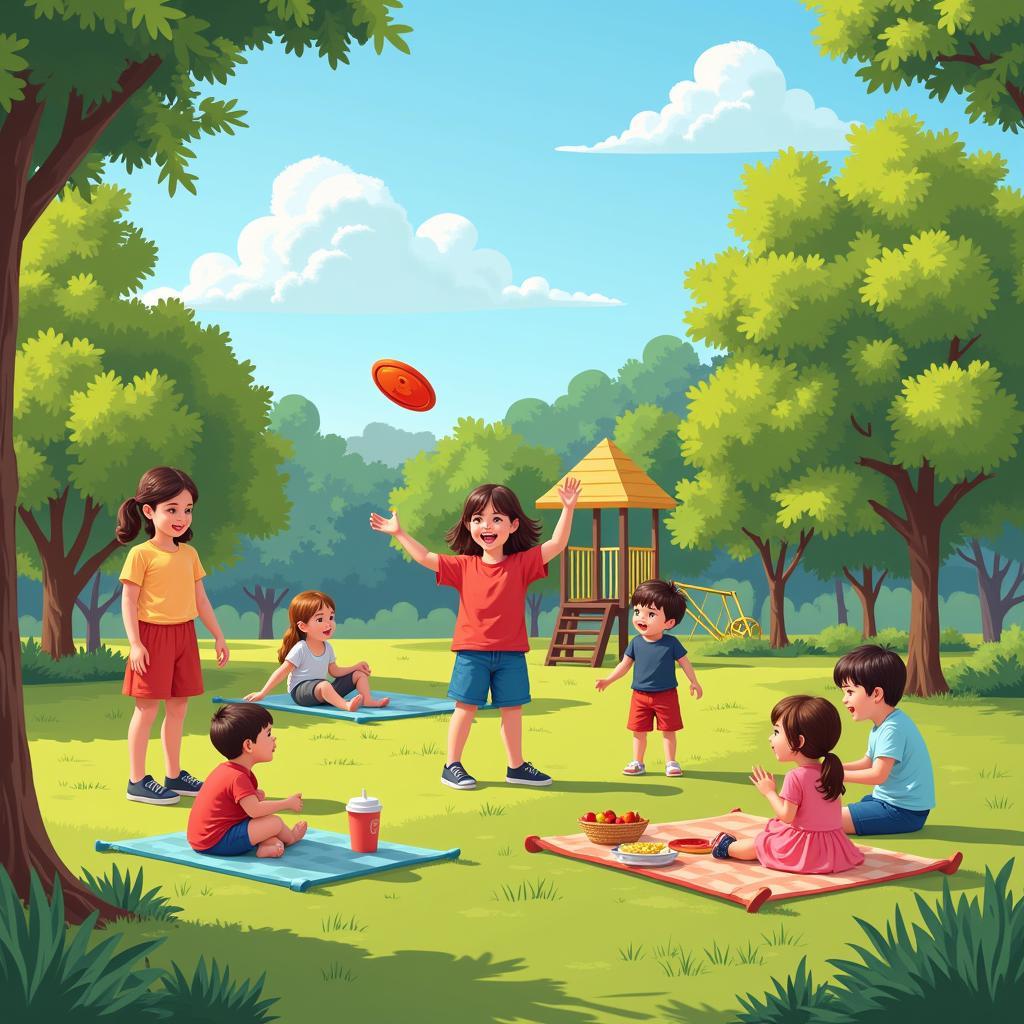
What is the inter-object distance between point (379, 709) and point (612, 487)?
11.9m

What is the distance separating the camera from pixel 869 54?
15844 millimetres

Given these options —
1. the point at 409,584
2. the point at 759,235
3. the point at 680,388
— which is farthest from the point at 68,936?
the point at 680,388

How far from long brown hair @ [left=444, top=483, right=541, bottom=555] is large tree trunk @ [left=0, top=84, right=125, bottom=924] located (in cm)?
468

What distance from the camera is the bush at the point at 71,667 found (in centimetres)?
2348

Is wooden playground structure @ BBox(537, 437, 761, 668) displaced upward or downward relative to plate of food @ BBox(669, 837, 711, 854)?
upward

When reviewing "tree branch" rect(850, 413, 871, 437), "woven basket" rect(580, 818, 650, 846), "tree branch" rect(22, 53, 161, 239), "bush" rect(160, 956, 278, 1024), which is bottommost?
"bush" rect(160, 956, 278, 1024)

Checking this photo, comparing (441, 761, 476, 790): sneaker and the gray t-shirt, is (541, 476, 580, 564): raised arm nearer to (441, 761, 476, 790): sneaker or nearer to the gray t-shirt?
(441, 761, 476, 790): sneaker

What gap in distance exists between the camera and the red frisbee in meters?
12.6

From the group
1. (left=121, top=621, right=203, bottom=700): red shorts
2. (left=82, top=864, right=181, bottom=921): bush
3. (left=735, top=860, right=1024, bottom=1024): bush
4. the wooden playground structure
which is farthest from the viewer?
the wooden playground structure

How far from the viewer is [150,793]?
424 inches

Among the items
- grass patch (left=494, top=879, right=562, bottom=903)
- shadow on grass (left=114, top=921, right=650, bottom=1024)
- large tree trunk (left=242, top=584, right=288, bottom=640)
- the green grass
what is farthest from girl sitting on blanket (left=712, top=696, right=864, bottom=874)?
large tree trunk (left=242, top=584, right=288, bottom=640)

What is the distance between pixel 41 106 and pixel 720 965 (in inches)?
202

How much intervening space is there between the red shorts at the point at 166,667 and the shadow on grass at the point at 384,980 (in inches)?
145

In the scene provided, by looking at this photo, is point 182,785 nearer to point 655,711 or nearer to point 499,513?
point 499,513
